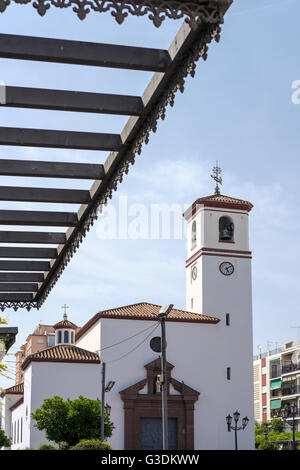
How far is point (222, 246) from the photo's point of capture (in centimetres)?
4000

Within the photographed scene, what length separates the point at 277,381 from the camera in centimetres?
6775

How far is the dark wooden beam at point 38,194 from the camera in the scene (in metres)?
4.53

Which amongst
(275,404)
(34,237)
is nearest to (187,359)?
(34,237)

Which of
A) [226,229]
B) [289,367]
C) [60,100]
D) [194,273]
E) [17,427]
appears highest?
[226,229]

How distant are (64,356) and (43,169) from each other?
3250 centimetres

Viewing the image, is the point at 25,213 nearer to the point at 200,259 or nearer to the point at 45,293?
the point at 45,293

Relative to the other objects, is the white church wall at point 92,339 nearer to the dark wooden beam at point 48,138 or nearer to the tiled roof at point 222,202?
the tiled roof at point 222,202

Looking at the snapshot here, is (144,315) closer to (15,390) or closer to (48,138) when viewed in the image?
(15,390)

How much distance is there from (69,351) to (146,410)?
207 inches

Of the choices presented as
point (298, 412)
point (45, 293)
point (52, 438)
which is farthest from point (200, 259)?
point (45, 293)

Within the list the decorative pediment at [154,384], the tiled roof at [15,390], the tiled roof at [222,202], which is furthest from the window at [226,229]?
the tiled roof at [15,390]

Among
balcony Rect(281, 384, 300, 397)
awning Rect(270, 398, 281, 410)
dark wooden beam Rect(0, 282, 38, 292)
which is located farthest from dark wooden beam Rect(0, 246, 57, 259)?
awning Rect(270, 398, 281, 410)

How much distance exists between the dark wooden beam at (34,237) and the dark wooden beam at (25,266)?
0.52 m

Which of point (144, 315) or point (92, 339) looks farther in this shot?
point (92, 339)
